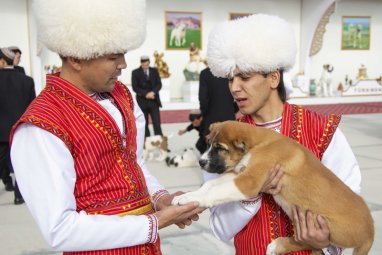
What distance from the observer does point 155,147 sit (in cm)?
898

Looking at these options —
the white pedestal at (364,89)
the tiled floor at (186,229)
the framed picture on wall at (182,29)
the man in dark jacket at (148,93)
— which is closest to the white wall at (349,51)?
the white pedestal at (364,89)

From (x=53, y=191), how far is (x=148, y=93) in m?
8.53

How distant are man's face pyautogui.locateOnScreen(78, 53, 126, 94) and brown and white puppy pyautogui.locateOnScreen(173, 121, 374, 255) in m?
0.57

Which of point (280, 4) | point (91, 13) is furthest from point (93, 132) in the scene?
point (280, 4)

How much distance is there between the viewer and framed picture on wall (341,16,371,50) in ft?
78.7

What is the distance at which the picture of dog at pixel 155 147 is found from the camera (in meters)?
8.92

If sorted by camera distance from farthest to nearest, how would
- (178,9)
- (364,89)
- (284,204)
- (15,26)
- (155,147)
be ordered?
(364,89)
(178,9)
(15,26)
(155,147)
(284,204)

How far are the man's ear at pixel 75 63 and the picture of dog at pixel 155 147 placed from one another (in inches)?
278

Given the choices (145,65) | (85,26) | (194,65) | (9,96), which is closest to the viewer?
(85,26)

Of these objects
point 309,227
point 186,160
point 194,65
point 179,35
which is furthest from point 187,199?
point 179,35

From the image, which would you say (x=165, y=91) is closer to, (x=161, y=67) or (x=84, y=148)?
(x=161, y=67)

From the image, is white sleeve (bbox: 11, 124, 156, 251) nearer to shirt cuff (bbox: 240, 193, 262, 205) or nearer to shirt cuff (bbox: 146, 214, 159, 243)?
shirt cuff (bbox: 146, 214, 159, 243)

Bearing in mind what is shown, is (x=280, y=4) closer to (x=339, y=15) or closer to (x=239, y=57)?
(x=339, y=15)

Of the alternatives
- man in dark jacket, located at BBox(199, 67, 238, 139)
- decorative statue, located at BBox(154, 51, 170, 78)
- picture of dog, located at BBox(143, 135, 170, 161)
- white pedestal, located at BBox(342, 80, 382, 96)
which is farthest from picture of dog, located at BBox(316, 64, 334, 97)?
man in dark jacket, located at BBox(199, 67, 238, 139)
